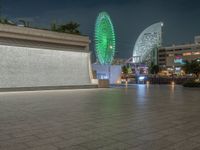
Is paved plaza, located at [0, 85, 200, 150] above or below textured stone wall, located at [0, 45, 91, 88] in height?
below

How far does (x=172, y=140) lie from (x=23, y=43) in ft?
75.1

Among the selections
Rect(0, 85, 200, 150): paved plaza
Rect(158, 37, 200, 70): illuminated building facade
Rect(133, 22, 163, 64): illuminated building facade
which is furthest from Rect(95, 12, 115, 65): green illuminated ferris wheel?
Rect(133, 22, 163, 64): illuminated building facade

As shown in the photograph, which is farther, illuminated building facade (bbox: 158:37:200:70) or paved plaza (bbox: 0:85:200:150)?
illuminated building facade (bbox: 158:37:200:70)

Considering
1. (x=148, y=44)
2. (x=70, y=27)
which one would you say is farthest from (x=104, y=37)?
(x=148, y=44)

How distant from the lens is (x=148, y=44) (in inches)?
5812

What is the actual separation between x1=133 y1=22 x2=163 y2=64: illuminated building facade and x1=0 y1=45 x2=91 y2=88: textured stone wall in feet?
375

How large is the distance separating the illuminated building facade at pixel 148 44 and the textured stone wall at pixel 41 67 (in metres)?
114

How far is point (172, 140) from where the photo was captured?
18.8 ft

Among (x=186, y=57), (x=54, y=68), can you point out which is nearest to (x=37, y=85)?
(x=54, y=68)

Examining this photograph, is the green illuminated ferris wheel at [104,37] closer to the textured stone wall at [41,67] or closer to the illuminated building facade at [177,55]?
the textured stone wall at [41,67]

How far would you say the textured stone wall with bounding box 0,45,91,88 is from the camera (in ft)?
81.4

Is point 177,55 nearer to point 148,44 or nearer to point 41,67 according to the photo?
point 148,44

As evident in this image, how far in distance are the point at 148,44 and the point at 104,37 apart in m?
109

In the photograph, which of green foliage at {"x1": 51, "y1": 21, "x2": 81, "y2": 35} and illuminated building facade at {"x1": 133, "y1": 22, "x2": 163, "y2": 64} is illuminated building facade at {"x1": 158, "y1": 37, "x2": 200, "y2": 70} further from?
green foliage at {"x1": 51, "y1": 21, "x2": 81, "y2": 35}
